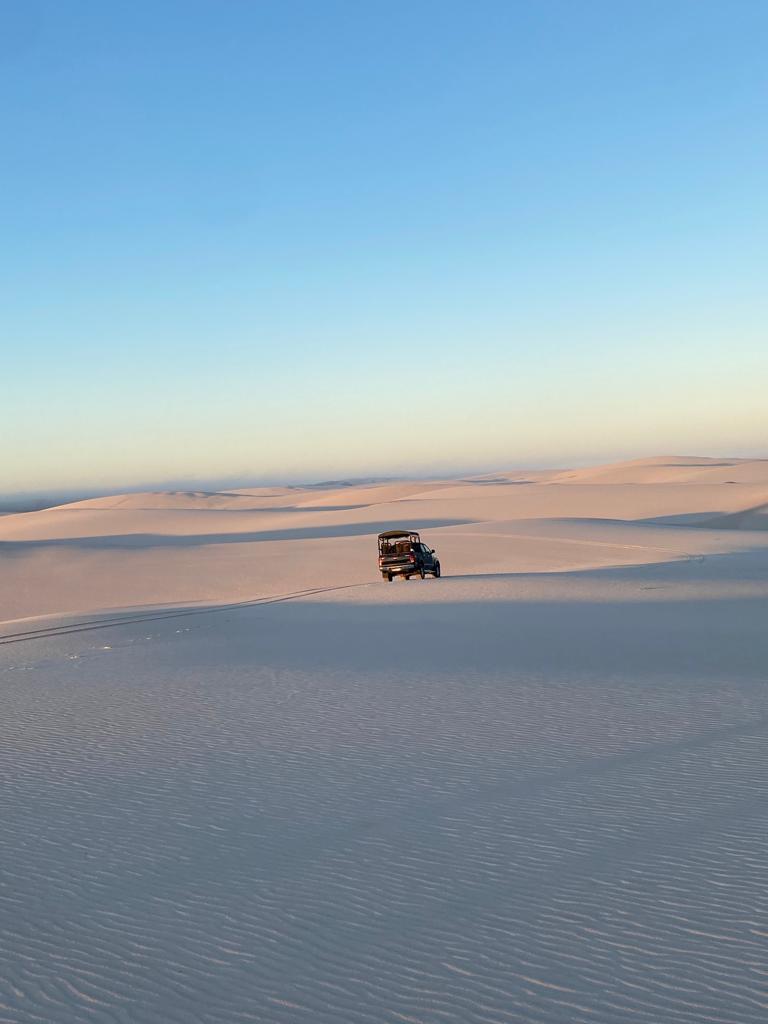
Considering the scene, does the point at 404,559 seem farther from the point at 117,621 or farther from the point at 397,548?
the point at 117,621

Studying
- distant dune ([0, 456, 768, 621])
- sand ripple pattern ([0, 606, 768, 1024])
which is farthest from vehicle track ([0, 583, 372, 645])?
sand ripple pattern ([0, 606, 768, 1024])

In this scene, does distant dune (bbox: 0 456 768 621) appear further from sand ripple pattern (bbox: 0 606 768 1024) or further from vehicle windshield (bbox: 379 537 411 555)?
sand ripple pattern (bbox: 0 606 768 1024)

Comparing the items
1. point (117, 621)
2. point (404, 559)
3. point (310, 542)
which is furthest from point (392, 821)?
point (310, 542)

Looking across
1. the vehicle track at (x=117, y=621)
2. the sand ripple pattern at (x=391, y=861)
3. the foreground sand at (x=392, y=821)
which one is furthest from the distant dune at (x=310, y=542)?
the sand ripple pattern at (x=391, y=861)

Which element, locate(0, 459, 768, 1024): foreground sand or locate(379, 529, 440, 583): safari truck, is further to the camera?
locate(379, 529, 440, 583): safari truck

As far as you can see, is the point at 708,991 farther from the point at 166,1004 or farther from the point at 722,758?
the point at 722,758

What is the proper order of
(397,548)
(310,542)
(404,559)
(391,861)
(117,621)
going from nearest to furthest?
(391,861)
(117,621)
(404,559)
(397,548)
(310,542)
